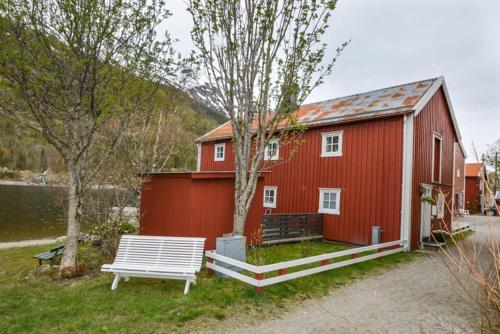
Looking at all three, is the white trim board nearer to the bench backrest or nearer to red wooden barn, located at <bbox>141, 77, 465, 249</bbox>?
red wooden barn, located at <bbox>141, 77, 465, 249</bbox>

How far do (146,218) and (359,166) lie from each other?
8397mm

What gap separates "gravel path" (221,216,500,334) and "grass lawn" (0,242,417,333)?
411 mm

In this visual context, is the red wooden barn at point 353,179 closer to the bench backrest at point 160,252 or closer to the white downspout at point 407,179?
the white downspout at point 407,179

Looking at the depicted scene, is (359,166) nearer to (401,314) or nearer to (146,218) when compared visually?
(401,314)

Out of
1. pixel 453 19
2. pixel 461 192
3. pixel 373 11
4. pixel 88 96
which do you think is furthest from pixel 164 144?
pixel 461 192

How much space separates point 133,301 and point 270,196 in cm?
1035

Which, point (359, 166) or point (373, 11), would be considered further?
point (359, 166)

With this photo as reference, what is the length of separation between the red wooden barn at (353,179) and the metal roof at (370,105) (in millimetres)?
51

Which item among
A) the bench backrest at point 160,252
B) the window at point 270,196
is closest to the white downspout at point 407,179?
the window at point 270,196

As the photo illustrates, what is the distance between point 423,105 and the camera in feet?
38.0

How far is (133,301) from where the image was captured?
5582 millimetres

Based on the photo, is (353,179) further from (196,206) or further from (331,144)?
(196,206)

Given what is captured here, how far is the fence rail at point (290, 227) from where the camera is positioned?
11.4m

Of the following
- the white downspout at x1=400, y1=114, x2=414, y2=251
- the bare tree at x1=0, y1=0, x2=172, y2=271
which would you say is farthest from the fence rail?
the bare tree at x1=0, y1=0, x2=172, y2=271
